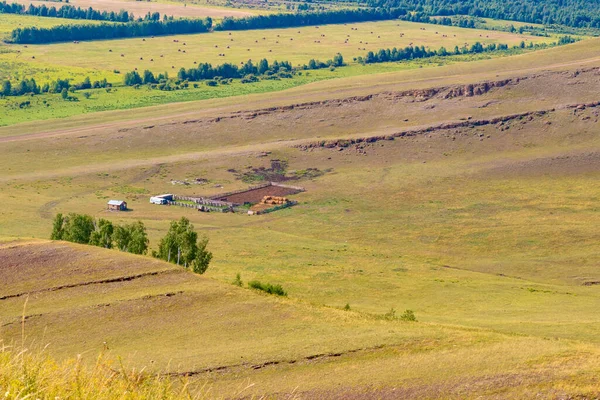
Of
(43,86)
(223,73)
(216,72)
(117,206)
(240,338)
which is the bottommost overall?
(117,206)

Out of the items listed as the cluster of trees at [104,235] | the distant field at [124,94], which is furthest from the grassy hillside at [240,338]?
the distant field at [124,94]

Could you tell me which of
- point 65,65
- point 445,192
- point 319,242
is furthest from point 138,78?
point 319,242

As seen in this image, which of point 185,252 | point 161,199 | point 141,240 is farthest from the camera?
point 161,199

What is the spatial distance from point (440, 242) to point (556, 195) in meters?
20.4

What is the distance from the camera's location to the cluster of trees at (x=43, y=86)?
162 metres

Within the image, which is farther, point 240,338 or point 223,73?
point 223,73

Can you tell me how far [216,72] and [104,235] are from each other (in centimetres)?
11877

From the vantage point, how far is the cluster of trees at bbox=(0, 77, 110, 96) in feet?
533

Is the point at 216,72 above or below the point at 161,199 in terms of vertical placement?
above

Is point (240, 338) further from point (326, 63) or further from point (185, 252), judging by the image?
point (326, 63)

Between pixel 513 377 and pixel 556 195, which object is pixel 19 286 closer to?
pixel 513 377

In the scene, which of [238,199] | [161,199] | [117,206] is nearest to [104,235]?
[117,206]

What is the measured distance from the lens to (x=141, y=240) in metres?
64.1

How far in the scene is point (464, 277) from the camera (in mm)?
72500
